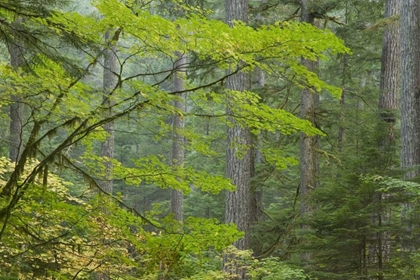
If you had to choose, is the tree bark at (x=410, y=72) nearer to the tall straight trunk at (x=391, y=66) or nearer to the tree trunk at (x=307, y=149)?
the tall straight trunk at (x=391, y=66)

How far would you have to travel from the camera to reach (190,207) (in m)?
21.6

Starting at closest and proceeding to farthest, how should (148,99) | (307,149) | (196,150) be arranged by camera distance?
(148,99) → (196,150) → (307,149)

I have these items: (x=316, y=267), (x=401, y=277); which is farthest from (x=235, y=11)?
(x=401, y=277)

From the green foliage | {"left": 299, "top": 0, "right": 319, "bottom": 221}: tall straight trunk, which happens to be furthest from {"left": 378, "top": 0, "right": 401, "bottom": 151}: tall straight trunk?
the green foliage

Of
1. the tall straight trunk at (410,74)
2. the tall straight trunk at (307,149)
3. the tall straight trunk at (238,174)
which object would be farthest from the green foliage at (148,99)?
the tall straight trunk at (410,74)

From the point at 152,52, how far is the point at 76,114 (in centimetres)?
92

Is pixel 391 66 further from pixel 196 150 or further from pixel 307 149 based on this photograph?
pixel 196 150

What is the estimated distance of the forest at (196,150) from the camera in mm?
4445

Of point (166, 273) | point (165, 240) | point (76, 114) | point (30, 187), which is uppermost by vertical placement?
point (76, 114)

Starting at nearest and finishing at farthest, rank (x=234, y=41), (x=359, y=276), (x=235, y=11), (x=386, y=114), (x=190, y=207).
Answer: (x=234, y=41), (x=359, y=276), (x=235, y=11), (x=386, y=114), (x=190, y=207)

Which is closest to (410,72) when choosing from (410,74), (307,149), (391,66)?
(410,74)

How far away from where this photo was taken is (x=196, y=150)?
18.9 feet

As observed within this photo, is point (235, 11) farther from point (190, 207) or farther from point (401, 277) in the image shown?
point (190, 207)

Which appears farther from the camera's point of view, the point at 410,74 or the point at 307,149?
the point at 307,149
